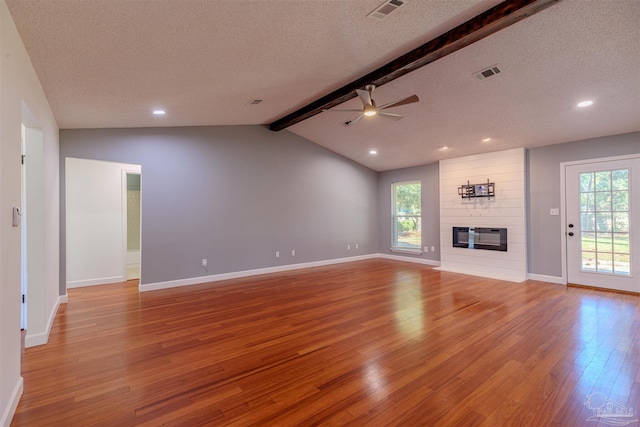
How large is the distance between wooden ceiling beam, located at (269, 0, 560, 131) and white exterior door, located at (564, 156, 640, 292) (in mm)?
3878

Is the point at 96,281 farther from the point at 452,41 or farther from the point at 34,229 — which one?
the point at 452,41

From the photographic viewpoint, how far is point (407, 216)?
8008mm

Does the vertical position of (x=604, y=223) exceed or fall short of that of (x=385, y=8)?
it falls short

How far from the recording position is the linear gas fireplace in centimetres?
590

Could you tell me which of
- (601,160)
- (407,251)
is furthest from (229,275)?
(601,160)

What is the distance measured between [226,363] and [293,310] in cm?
143

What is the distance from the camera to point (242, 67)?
3.16 m

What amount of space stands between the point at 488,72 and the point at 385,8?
5.63 ft

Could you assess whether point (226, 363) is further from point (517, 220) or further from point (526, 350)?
point (517, 220)

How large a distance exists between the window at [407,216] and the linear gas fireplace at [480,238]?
1199mm

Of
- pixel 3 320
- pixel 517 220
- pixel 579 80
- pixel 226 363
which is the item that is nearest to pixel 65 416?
pixel 3 320

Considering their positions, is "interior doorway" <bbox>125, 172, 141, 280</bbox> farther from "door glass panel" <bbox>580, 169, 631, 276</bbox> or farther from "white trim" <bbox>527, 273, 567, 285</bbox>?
"door glass panel" <bbox>580, 169, 631, 276</bbox>

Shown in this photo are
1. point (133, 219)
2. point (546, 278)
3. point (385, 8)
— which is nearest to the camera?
point (385, 8)

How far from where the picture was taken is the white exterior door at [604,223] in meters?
4.60
